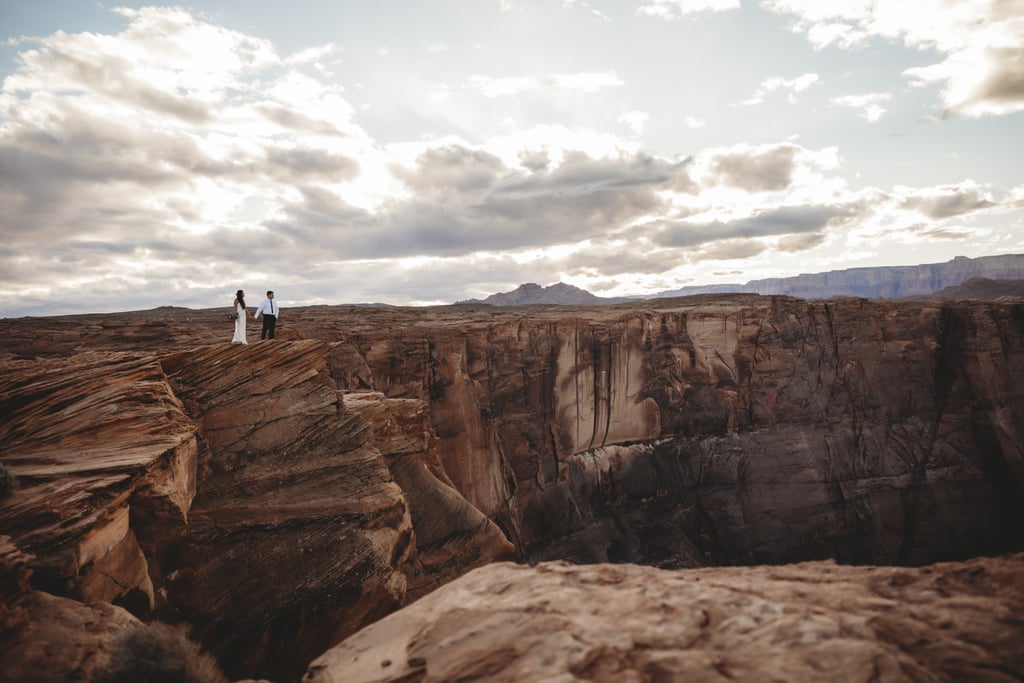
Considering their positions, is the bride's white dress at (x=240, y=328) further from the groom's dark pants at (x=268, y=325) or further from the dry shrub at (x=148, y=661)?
the dry shrub at (x=148, y=661)

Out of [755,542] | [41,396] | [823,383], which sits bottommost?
[755,542]

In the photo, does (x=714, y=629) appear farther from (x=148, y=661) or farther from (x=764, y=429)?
(x=764, y=429)

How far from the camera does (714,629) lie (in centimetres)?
501

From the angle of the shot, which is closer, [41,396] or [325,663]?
[325,663]

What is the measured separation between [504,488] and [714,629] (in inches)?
1013

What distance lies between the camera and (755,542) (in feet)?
133

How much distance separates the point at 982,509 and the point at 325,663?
54.7 metres

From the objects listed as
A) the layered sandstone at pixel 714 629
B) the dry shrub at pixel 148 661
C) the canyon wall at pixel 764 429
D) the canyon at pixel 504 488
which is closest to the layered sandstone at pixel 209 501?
the canyon at pixel 504 488

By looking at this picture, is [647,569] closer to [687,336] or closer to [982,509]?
[687,336]

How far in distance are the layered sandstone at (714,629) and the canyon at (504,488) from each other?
0.04 meters

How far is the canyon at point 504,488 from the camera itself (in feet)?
18.5

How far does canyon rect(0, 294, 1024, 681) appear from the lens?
5.65 m

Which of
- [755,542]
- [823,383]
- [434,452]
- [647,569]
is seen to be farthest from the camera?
[823,383]

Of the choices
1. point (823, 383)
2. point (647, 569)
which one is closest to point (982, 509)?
point (823, 383)
